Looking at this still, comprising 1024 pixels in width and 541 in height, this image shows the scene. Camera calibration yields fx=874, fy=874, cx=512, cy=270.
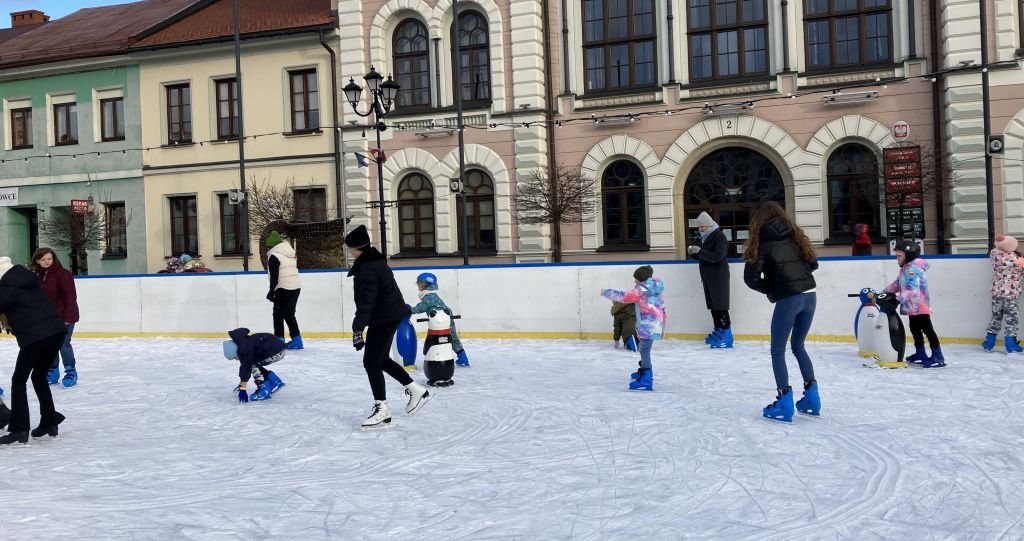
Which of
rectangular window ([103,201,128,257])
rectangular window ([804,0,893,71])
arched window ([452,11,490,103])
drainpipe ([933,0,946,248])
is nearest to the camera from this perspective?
drainpipe ([933,0,946,248])

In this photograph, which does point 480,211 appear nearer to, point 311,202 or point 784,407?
point 311,202

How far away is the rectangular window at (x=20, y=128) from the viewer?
28.9 metres

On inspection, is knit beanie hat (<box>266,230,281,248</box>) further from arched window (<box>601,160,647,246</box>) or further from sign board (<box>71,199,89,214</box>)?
sign board (<box>71,199,89,214</box>)

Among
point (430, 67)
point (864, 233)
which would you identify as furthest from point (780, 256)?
point (430, 67)

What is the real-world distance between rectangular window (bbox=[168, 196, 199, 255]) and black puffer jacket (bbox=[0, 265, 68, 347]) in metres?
21.1

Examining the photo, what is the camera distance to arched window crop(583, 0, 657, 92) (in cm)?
2280

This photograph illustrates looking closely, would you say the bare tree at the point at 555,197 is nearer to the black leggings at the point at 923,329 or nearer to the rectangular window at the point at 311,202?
the rectangular window at the point at 311,202

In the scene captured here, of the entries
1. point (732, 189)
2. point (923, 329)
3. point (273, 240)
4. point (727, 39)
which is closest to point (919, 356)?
point (923, 329)

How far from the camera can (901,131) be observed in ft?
65.9

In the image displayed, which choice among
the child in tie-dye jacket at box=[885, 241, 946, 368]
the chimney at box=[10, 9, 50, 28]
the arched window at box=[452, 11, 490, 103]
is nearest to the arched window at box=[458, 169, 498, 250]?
the arched window at box=[452, 11, 490, 103]

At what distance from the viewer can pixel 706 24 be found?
22.2 metres

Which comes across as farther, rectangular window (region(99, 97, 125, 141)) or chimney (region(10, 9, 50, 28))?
chimney (region(10, 9, 50, 28))

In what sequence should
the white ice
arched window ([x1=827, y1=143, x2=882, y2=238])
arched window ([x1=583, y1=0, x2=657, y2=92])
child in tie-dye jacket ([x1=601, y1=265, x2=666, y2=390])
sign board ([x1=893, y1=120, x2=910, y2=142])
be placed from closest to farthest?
the white ice
child in tie-dye jacket ([x1=601, y1=265, x2=666, y2=390])
sign board ([x1=893, y1=120, x2=910, y2=142])
arched window ([x1=827, y1=143, x2=882, y2=238])
arched window ([x1=583, y1=0, x2=657, y2=92])

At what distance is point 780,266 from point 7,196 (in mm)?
26914
